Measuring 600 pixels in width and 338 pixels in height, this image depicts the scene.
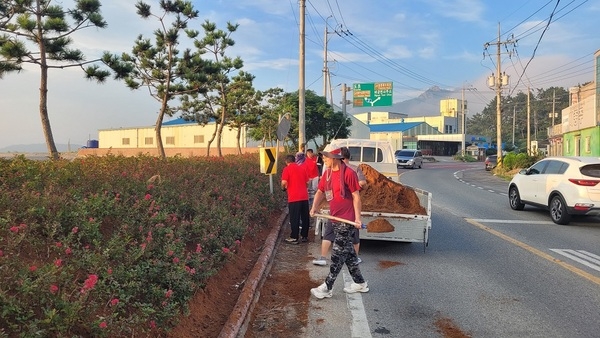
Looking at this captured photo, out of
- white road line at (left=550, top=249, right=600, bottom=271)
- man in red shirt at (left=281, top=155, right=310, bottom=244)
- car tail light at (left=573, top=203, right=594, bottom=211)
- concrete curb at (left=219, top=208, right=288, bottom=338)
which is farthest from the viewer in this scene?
car tail light at (left=573, top=203, right=594, bottom=211)

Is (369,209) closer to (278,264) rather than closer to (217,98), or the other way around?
(278,264)

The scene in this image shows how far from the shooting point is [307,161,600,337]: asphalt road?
4996 millimetres

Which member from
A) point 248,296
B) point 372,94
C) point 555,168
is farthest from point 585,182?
point 372,94

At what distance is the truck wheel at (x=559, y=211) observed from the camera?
448 inches

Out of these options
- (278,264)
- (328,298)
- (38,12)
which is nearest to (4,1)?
(38,12)

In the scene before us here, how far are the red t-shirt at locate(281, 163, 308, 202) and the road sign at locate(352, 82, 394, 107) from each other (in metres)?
37.9

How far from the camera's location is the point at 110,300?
3650 millimetres

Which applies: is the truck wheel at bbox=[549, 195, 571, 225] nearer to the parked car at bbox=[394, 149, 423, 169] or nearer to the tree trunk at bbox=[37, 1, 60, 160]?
the tree trunk at bbox=[37, 1, 60, 160]

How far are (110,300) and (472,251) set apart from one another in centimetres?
654

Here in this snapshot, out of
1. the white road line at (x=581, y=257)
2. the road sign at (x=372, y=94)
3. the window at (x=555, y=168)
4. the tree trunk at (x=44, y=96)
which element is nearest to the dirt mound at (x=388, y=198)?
the white road line at (x=581, y=257)

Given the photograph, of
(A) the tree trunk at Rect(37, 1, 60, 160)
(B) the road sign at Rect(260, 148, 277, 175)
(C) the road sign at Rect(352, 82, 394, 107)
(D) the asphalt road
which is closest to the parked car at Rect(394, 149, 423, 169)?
(C) the road sign at Rect(352, 82, 394, 107)

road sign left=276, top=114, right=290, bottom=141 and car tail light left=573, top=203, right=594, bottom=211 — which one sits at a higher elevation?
road sign left=276, top=114, right=290, bottom=141

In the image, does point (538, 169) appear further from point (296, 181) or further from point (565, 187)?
point (296, 181)

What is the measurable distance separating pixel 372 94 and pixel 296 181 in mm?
38659
